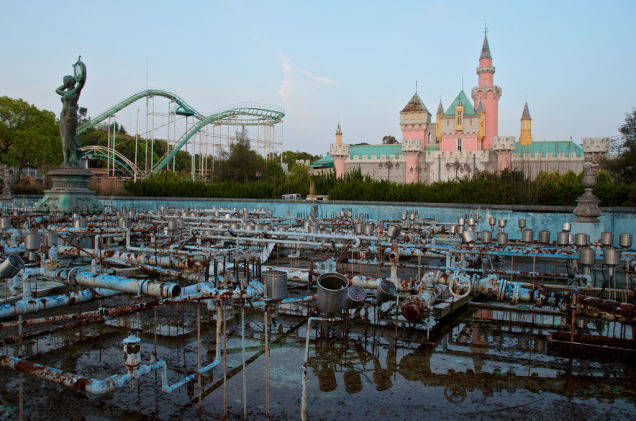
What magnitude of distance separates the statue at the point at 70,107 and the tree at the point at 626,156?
32.8 meters

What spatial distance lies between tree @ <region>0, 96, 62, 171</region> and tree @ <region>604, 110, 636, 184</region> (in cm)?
4903

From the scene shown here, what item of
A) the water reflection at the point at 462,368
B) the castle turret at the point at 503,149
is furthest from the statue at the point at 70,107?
the castle turret at the point at 503,149

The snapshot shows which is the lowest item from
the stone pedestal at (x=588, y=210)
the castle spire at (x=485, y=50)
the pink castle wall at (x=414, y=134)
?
the stone pedestal at (x=588, y=210)

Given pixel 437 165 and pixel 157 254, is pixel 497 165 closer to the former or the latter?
pixel 437 165

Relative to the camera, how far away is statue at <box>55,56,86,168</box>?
2091cm

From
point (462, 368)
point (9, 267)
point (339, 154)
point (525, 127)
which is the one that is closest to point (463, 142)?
point (525, 127)

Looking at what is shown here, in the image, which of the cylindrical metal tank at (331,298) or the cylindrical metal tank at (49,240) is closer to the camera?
the cylindrical metal tank at (331,298)

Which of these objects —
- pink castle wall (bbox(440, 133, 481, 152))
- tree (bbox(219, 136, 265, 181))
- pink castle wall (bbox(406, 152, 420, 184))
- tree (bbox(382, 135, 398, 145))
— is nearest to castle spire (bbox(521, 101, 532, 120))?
pink castle wall (bbox(440, 133, 481, 152))

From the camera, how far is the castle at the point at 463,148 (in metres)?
56.0

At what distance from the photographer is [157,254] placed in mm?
10531

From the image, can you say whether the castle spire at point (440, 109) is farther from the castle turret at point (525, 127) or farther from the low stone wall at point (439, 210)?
the low stone wall at point (439, 210)

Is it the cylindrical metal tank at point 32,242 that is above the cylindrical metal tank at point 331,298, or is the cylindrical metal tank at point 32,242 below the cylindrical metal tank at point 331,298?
above

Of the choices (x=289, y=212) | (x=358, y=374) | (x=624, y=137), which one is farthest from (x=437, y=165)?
(x=358, y=374)

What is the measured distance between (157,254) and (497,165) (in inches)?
2122
